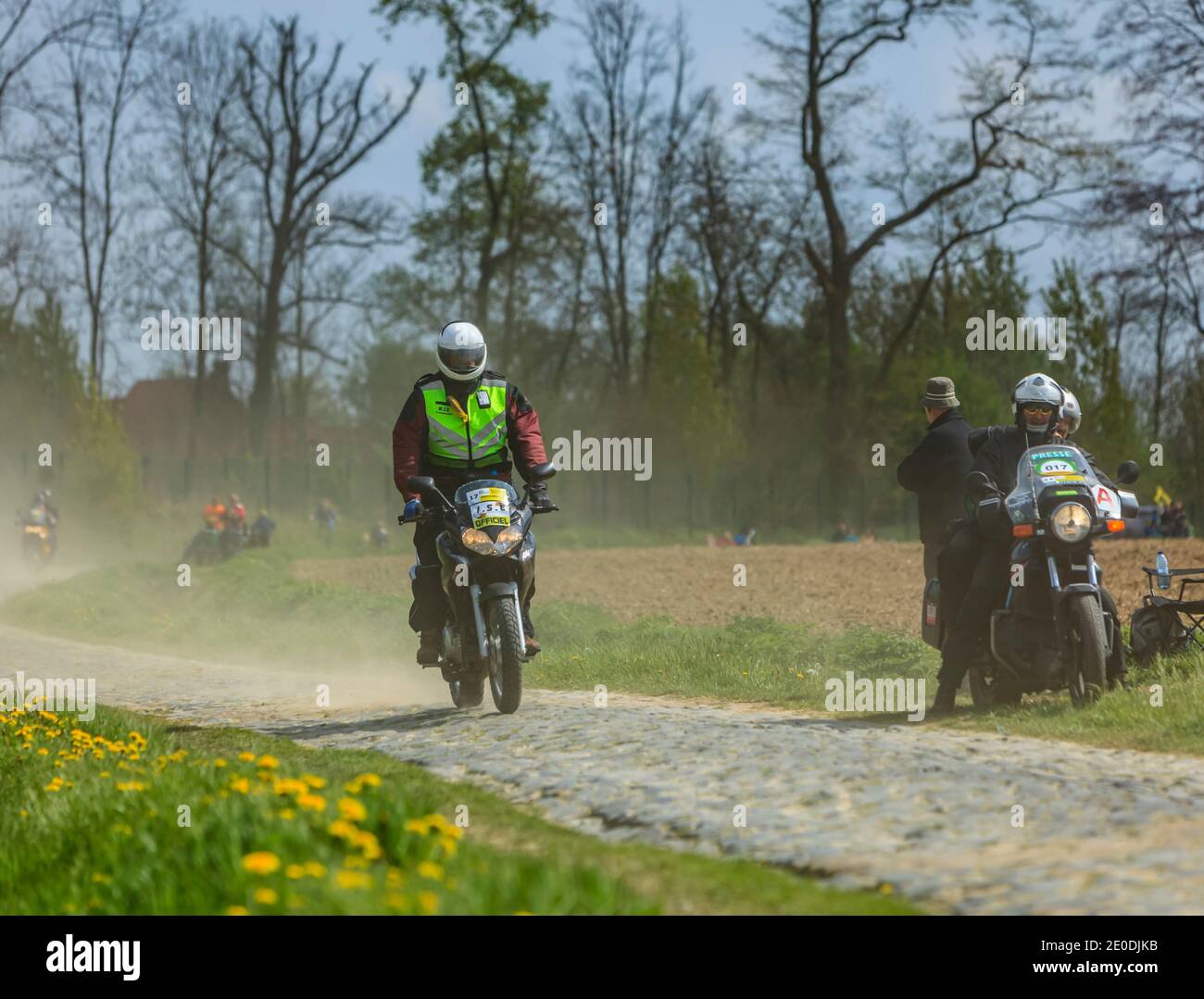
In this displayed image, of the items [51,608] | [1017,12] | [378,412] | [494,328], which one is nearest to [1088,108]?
[1017,12]

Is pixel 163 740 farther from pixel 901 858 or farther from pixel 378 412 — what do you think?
pixel 378 412

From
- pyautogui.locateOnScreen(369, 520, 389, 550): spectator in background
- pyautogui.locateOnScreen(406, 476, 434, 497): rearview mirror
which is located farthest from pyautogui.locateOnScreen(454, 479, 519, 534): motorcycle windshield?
pyautogui.locateOnScreen(369, 520, 389, 550): spectator in background

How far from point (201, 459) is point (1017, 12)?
24817 millimetres

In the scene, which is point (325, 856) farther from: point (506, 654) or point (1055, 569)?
point (1055, 569)

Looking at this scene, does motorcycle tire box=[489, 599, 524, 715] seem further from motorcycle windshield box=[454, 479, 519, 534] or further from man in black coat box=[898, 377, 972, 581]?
man in black coat box=[898, 377, 972, 581]

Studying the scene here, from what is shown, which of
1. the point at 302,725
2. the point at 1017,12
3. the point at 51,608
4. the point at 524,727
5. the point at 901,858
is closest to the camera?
the point at 901,858

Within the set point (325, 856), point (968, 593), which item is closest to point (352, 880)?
point (325, 856)

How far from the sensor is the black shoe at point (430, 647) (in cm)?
957

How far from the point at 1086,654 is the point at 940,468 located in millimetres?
1908

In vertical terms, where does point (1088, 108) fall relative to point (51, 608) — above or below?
above

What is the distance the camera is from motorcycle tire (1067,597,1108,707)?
8.40m

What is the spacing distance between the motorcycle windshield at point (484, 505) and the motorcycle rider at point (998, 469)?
2.70m

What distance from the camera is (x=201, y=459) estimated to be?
44.5 m

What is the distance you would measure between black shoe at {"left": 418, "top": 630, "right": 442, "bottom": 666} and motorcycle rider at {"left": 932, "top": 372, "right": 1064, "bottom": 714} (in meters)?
3.09
